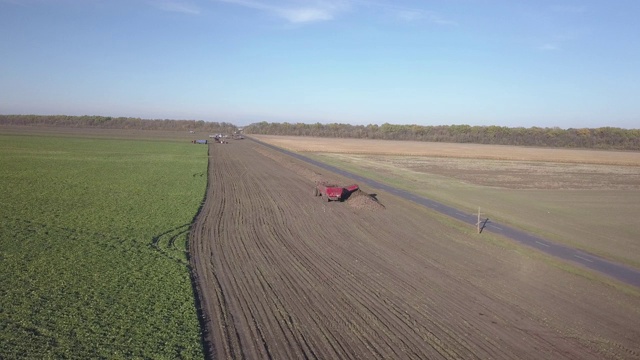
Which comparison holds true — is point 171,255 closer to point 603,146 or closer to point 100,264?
point 100,264

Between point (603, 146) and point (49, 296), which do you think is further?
point (603, 146)

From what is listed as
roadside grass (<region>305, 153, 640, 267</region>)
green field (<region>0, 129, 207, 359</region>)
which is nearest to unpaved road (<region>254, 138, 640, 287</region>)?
roadside grass (<region>305, 153, 640, 267</region>)

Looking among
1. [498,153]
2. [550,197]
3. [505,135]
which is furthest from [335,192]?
[505,135]

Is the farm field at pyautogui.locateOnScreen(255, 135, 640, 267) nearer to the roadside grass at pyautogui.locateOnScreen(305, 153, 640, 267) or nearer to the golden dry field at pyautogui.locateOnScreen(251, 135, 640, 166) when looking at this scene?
the roadside grass at pyautogui.locateOnScreen(305, 153, 640, 267)

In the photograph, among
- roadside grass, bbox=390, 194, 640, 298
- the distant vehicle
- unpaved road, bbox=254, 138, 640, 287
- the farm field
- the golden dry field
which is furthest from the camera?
the golden dry field

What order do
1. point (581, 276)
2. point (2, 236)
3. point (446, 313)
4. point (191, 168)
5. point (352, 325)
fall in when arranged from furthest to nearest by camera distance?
point (191, 168) < point (2, 236) < point (581, 276) < point (446, 313) < point (352, 325)

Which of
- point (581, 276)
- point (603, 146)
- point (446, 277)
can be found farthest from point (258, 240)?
point (603, 146)

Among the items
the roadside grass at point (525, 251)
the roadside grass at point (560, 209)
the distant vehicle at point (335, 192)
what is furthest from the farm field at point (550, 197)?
the distant vehicle at point (335, 192)
